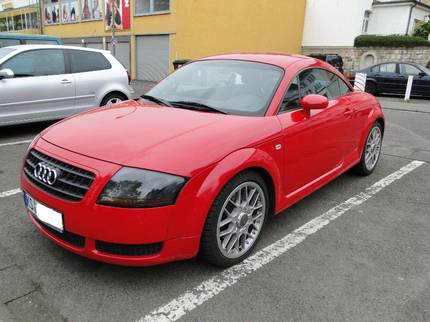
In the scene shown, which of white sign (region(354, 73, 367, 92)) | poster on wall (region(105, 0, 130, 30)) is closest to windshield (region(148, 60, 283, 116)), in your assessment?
white sign (region(354, 73, 367, 92))

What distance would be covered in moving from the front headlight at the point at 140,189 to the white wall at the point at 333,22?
A: 27.1 meters

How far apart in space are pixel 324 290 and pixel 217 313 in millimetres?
773

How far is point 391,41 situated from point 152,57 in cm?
1401

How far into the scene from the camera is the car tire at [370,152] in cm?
490

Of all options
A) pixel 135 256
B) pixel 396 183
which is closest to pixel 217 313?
pixel 135 256

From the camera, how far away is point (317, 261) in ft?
9.93

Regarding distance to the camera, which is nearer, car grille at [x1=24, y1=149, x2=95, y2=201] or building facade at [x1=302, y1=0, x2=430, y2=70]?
car grille at [x1=24, y1=149, x2=95, y2=201]

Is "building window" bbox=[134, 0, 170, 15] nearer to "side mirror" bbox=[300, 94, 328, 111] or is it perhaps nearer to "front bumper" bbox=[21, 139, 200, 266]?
"side mirror" bbox=[300, 94, 328, 111]

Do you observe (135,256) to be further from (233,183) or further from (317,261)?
(317,261)

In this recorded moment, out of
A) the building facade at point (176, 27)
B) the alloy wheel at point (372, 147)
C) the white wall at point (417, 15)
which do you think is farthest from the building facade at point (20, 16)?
the alloy wheel at point (372, 147)

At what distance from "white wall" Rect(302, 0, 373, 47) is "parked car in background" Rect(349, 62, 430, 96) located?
12121mm

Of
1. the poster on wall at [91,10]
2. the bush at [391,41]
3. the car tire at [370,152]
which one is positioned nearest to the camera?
the car tire at [370,152]

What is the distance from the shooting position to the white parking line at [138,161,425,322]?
2.39 metres

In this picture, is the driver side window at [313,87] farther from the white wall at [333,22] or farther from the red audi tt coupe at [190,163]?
the white wall at [333,22]
